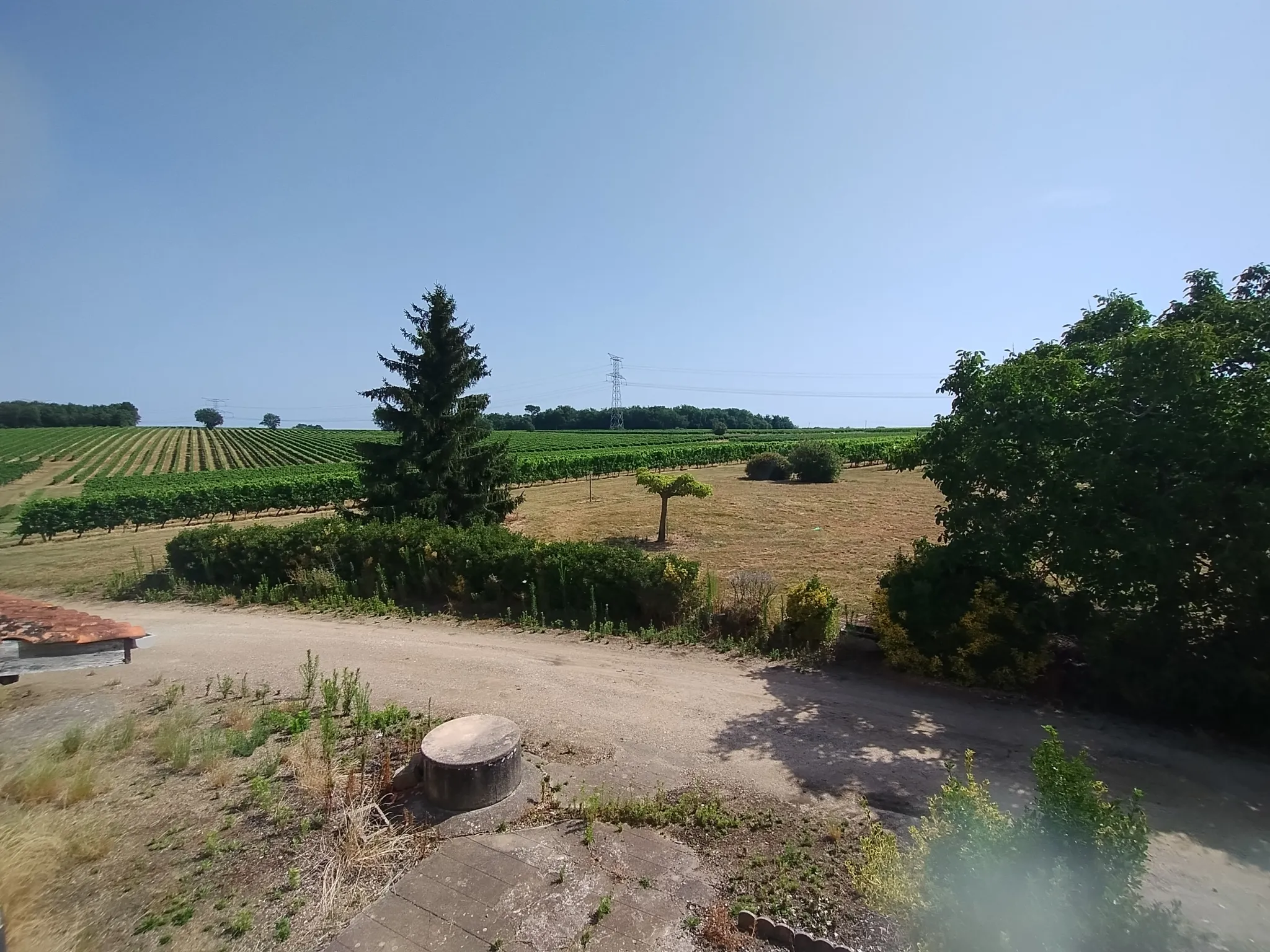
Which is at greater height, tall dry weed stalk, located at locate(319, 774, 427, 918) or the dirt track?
tall dry weed stalk, located at locate(319, 774, 427, 918)

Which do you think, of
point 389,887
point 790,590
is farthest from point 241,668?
point 790,590

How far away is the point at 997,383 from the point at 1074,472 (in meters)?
1.39

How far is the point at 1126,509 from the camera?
6363 millimetres

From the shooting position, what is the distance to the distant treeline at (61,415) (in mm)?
111938

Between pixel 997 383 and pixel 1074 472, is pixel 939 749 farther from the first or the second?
pixel 997 383

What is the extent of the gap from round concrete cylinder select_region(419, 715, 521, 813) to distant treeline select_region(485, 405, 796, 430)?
125077mm

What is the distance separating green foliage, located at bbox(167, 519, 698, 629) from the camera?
33.6 ft

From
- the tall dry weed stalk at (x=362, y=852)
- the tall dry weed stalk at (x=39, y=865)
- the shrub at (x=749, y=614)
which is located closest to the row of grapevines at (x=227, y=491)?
the shrub at (x=749, y=614)

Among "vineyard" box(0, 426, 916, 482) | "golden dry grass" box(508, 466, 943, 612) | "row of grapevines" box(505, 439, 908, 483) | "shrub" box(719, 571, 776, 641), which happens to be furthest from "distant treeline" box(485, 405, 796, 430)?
"shrub" box(719, 571, 776, 641)

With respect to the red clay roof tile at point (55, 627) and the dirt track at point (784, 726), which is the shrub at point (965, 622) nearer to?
the dirt track at point (784, 726)

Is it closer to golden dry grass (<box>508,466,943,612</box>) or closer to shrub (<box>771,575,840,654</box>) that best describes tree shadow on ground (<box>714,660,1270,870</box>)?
shrub (<box>771,575,840,654</box>)

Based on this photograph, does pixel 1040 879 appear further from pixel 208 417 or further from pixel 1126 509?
pixel 208 417

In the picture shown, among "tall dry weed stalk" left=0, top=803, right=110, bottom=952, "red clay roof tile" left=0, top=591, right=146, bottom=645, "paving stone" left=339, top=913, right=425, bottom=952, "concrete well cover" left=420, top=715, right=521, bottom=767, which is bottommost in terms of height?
"paving stone" left=339, top=913, right=425, bottom=952


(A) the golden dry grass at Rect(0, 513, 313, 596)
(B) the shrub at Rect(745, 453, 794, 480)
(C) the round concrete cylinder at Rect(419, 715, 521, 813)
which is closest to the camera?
(C) the round concrete cylinder at Rect(419, 715, 521, 813)
